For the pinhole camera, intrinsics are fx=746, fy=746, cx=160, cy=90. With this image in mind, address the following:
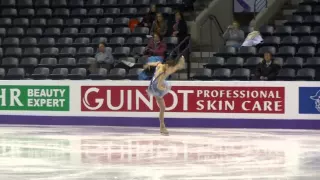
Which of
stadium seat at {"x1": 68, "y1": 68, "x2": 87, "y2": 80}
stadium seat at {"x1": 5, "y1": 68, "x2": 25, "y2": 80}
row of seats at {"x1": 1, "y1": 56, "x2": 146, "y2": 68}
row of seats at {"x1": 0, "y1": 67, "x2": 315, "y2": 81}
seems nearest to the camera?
row of seats at {"x1": 0, "y1": 67, "x2": 315, "y2": 81}

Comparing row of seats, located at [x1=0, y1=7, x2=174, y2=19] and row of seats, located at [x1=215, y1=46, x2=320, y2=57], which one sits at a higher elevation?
row of seats, located at [x1=0, y1=7, x2=174, y2=19]

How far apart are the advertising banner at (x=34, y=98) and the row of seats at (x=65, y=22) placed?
511cm

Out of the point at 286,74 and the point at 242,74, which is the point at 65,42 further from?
the point at 286,74

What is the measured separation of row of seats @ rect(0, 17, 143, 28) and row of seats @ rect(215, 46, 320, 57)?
13.4 ft

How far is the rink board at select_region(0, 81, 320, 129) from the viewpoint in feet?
54.2

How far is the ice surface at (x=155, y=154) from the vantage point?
9.66 metres

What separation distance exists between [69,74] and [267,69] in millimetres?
5430

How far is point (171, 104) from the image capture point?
17141 mm

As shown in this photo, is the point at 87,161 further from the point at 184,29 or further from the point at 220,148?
the point at 184,29

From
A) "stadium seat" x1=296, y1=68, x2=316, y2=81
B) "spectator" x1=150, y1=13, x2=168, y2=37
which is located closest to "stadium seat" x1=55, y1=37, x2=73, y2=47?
"spectator" x1=150, y1=13, x2=168, y2=37

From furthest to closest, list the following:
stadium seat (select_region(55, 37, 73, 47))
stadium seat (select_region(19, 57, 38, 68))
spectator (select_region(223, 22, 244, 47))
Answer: stadium seat (select_region(55, 37, 73, 47)), stadium seat (select_region(19, 57, 38, 68)), spectator (select_region(223, 22, 244, 47))

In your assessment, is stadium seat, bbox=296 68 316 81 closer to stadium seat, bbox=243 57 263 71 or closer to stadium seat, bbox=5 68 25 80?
stadium seat, bbox=243 57 263 71

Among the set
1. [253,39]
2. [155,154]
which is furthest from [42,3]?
[155,154]

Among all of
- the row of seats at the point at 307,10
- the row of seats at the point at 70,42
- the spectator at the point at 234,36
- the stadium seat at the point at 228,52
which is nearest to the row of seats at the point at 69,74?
the row of seats at the point at 70,42
